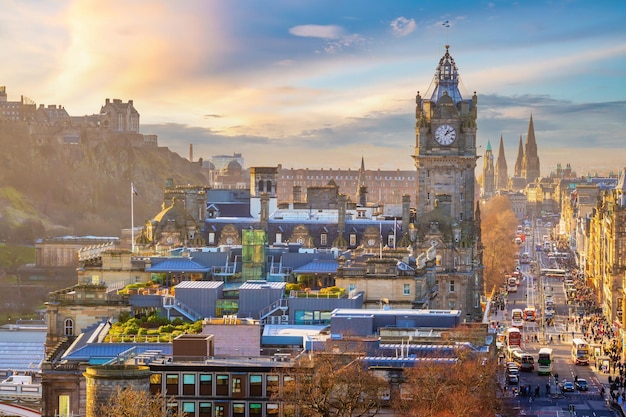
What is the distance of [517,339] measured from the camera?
14012 centimetres

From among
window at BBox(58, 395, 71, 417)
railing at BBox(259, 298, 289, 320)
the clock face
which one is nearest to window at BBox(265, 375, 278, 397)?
window at BBox(58, 395, 71, 417)

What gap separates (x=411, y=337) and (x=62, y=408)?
20.5m

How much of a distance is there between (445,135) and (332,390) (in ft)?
256

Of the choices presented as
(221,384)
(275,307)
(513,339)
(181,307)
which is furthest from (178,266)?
(513,339)

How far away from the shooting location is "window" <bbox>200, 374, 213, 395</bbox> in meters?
77.6

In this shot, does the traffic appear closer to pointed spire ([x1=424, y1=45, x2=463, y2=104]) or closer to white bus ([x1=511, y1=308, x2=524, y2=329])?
white bus ([x1=511, y1=308, x2=524, y2=329])

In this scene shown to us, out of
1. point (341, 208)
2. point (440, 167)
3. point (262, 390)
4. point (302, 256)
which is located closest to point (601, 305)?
point (440, 167)

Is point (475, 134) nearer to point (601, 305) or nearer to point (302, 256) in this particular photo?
point (302, 256)

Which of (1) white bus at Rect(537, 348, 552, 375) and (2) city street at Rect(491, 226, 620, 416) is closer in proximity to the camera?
(2) city street at Rect(491, 226, 620, 416)

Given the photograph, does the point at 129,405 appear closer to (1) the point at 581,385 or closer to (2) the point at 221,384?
(2) the point at 221,384

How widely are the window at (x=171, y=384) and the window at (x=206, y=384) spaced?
1375mm

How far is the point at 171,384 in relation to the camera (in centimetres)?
7731

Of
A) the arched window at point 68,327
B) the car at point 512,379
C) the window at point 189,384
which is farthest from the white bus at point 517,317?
the window at point 189,384

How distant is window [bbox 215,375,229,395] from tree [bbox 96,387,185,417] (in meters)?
11.7
